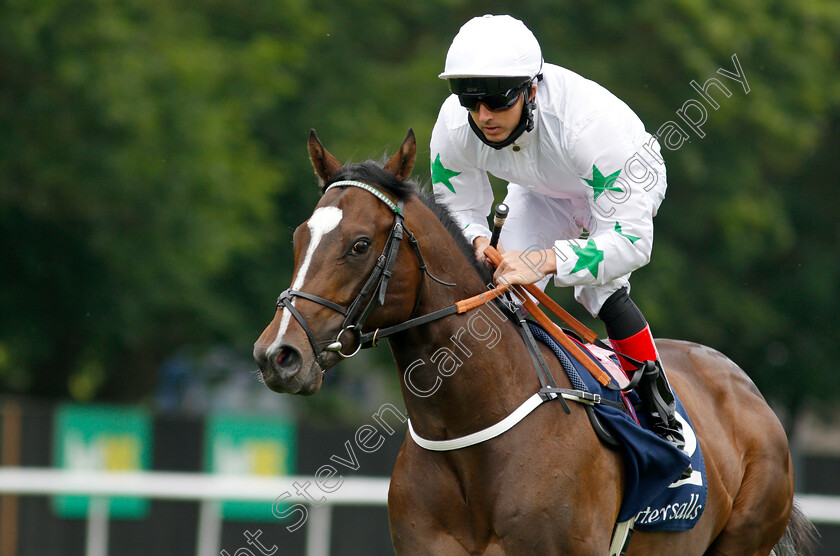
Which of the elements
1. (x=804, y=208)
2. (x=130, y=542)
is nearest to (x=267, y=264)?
(x=130, y=542)

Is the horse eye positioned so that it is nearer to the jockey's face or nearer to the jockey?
the jockey

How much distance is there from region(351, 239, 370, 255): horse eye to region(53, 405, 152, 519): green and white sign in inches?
250

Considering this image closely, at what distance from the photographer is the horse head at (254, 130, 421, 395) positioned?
346 centimetres

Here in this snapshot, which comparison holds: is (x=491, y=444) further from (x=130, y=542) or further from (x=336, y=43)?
(x=336, y=43)

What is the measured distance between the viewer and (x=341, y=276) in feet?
11.9

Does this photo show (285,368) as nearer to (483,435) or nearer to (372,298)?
(372,298)

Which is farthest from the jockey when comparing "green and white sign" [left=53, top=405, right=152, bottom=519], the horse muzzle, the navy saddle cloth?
"green and white sign" [left=53, top=405, right=152, bottom=519]

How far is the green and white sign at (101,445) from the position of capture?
925cm

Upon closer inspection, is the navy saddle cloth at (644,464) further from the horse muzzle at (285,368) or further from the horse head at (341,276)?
the horse muzzle at (285,368)

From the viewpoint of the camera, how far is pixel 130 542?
937 centimetres

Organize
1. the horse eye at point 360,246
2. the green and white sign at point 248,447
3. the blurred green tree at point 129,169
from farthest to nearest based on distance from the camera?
1. the blurred green tree at point 129,169
2. the green and white sign at point 248,447
3. the horse eye at point 360,246

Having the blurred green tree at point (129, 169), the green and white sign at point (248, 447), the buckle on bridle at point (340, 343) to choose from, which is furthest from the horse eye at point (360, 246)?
the blurred green tree at point (129, 169)

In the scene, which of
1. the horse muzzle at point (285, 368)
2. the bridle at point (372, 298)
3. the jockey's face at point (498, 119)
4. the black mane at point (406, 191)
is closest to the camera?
the horse muzzle at point (285, 368)

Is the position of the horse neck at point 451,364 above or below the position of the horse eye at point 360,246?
below
